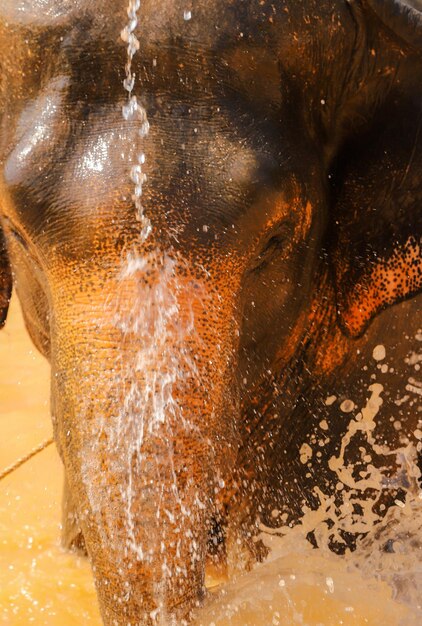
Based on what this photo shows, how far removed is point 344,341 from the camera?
8.38 ft

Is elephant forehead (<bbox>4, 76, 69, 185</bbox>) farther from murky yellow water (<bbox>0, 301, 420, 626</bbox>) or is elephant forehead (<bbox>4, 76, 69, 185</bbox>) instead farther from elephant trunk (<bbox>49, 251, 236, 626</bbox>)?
murky yellow water (<bbox>0, 301, 420, 626</bbox>)

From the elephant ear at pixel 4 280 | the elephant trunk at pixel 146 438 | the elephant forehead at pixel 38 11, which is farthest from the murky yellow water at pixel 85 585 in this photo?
the elephant forehead at pixel 38 11

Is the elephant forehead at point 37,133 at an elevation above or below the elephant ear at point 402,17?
below

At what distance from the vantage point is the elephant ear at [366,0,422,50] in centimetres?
203

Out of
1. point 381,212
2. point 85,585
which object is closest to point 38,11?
point 381,212

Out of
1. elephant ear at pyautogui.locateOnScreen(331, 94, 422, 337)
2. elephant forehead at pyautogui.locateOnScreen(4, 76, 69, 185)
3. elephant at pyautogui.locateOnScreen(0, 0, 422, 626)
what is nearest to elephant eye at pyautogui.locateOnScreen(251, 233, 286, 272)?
elephant at pyautogui.locateOnScreen(0, 0, 422, 626)

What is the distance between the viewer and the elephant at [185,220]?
5.45 ft

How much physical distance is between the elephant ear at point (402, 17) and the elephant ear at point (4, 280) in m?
0.96

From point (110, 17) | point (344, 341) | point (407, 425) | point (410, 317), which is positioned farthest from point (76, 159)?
point (407, 425)

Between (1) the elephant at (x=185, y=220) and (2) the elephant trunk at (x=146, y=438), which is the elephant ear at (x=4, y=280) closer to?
(1) the elephant at (x=185, y=220)

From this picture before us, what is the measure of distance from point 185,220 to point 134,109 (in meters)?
0.23

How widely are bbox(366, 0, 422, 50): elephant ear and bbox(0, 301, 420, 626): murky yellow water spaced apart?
1121mm

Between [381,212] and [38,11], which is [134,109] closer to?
[38,11]

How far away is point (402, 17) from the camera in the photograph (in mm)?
2041
